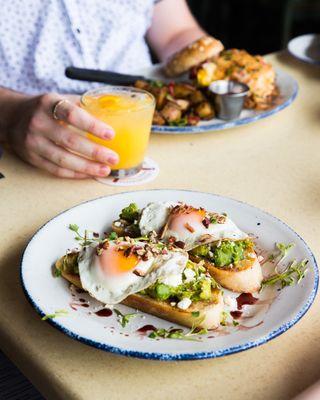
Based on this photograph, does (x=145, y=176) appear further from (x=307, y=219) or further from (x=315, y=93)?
(x=315, y=93)

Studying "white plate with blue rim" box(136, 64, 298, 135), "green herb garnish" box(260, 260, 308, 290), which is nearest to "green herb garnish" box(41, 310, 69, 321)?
"green herb garnish" box(260, 260, 308, 290)

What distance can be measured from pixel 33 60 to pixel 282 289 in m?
1.30

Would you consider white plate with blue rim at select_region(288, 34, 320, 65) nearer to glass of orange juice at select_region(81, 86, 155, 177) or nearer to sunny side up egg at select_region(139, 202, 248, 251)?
glass of orange juice at select_region(81, 86, 155, 177)

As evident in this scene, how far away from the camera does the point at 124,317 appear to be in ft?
3.10

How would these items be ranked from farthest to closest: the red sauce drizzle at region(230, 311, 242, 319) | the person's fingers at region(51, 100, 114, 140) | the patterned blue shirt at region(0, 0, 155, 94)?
1. the patterned blue shirt at region(0, 0, 155, 94)
2. the person's fingers at region(51, 100, 114, 140)
3. the red sauce drizzle at region(230, 311, 242, 319)

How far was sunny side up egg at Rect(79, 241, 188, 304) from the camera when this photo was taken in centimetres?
94

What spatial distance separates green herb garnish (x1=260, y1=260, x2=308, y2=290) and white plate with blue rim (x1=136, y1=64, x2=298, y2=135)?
2.17ft

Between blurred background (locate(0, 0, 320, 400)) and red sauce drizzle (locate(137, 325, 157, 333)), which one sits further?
blurred background (locate(0, 0, 320, 400))

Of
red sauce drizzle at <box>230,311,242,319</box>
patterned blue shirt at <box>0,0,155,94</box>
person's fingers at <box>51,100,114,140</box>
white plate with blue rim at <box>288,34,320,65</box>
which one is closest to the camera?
red sauce drizzle at <box>230,311,242,319</box>

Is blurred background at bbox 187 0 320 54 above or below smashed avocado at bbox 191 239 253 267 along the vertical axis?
below

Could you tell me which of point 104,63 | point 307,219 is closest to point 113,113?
point 307,219

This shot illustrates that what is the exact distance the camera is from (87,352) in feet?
3.08

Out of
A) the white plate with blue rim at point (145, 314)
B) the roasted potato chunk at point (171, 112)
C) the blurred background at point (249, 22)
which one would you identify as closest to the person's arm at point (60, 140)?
the white plate with blue rim at point (145, 314)

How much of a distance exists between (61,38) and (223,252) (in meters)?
1.23
